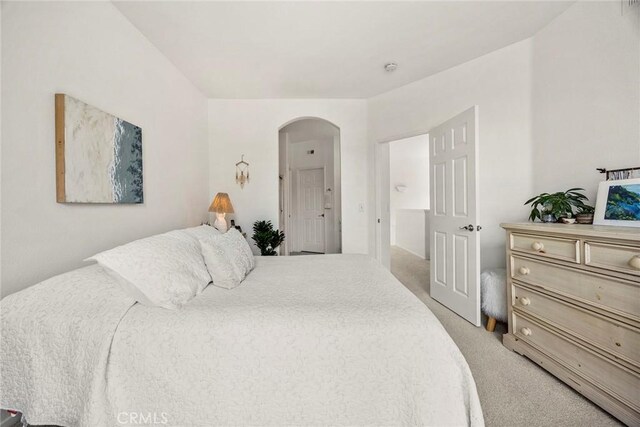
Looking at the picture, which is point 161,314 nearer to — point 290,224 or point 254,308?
point 254,308

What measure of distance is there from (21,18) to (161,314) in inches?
62.8

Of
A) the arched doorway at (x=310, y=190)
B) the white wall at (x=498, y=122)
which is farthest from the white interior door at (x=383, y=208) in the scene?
the arched doorway at (x=310, y=190)

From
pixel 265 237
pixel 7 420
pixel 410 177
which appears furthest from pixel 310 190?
pixel 7 420

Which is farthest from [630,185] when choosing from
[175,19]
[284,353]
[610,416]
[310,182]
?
[310,182]

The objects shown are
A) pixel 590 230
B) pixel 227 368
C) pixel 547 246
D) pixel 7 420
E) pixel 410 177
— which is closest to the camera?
pixel 227 368

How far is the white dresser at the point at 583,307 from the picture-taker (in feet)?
3.83

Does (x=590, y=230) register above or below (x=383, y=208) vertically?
below

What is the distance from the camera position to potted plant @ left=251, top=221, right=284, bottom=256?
3229 mm

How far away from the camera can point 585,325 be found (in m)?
1.34

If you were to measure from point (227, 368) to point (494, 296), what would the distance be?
2.16 meters

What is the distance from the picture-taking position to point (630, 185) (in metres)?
1.41

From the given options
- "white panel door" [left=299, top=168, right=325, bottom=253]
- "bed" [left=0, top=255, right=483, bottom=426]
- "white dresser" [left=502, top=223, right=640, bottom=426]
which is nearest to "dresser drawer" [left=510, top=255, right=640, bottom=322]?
"white dresser" [left=502, top=223, right=640, bottom=426]

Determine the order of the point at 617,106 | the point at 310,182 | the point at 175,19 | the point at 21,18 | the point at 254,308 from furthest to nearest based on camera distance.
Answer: the point at 310,182 < the point at 175,19 < the point at 617,106 < the point at 21,18 < the point at 254,308

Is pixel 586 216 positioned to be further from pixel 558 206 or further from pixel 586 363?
pixel 586 363
